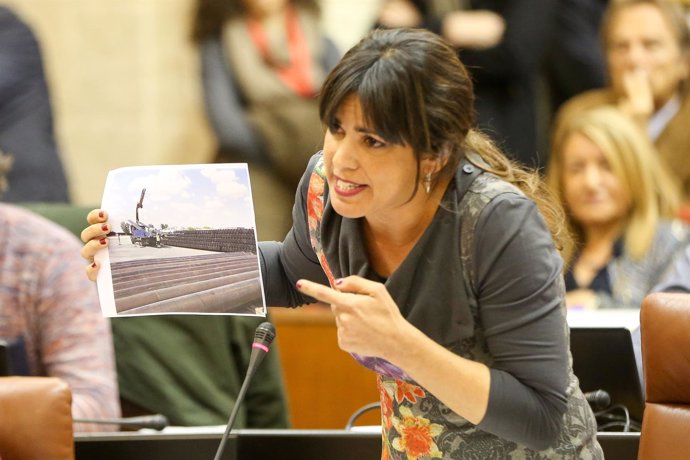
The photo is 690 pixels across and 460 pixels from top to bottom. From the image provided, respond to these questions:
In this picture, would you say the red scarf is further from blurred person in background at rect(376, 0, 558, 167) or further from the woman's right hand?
the woman's right hand

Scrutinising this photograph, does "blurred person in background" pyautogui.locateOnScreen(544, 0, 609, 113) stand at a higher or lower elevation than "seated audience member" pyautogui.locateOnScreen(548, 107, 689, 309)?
higher

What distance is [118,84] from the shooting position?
14.8 feet

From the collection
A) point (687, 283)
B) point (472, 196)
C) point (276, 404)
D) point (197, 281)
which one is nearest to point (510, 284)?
point (472, 196)

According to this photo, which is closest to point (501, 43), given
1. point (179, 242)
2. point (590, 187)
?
point (590, 187)

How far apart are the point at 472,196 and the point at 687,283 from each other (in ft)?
3.96

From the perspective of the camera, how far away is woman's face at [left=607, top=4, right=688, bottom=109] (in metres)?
3.82

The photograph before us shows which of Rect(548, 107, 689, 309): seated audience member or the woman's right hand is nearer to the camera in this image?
the woman's right hand

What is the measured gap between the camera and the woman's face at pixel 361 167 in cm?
140

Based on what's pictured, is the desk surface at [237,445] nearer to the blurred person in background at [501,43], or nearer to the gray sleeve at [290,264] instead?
the gray sleeve at [290,264]

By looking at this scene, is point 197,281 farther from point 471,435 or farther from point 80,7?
point 80,7

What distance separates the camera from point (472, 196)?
57.1 inches

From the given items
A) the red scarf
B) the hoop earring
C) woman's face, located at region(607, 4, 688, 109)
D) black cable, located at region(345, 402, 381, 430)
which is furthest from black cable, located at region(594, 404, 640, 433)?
the red scarf

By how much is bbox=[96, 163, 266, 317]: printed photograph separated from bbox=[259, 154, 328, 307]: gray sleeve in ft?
0.27

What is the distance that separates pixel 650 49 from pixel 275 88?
1.37m
